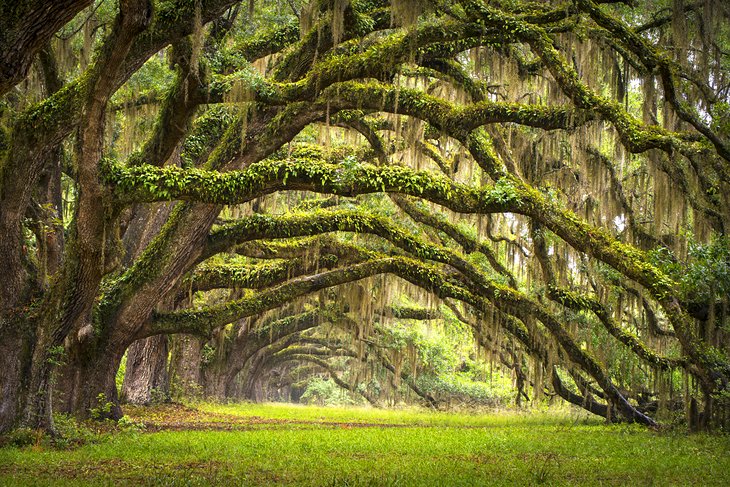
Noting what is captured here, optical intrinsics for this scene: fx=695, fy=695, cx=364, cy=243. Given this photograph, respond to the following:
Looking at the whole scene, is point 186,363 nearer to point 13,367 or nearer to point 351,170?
point 13,367

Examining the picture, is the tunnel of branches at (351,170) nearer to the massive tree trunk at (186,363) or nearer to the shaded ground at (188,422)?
the shaded ground at (188,422)

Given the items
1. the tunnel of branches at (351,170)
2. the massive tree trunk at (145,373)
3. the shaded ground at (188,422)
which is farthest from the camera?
the massive tree trunk at (145,373)

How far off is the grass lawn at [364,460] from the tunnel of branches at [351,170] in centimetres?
128

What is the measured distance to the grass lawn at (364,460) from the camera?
6730 millimetres

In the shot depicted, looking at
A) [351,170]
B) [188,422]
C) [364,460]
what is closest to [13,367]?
[364,460]

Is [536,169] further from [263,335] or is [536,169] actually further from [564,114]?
[263,335]

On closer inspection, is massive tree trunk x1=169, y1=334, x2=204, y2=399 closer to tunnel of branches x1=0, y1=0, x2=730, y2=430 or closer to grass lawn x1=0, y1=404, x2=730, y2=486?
tunnel of branches x1=0, y1=0, x2=730, y2=430

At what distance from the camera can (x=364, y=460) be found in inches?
334

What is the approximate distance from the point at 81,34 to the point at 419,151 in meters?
6.95

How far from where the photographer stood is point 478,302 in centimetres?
1432

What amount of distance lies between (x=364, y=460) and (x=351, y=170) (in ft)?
11.8

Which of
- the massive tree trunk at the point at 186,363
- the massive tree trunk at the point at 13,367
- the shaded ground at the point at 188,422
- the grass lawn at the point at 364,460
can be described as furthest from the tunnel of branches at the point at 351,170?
the massive tree trunk at the point at 186,363

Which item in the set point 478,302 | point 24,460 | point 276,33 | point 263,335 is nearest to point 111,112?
point 276,33

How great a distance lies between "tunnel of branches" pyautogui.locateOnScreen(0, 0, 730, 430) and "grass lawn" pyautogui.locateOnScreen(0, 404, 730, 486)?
1.28m
